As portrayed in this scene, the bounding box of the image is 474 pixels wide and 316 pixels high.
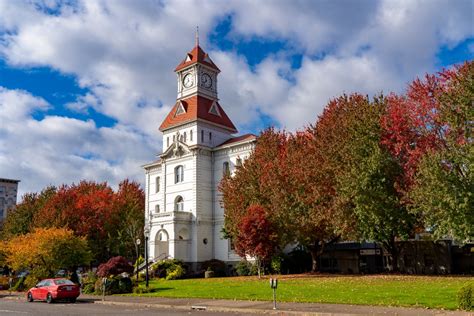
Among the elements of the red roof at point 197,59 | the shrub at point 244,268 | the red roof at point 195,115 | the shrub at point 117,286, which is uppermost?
the red roof at point 197,59

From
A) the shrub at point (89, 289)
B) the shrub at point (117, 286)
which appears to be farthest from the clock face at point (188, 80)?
the shrub at point (117, 286)

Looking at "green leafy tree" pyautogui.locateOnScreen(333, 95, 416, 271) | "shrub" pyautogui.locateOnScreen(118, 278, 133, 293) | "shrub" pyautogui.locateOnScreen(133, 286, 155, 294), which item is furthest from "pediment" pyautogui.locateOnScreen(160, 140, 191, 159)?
"shrub" pyautogui.locateOnScreen(133, 286, 155, 294)

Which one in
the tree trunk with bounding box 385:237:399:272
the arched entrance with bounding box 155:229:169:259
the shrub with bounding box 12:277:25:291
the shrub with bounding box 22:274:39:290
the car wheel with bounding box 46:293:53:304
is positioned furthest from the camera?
the arched entrance with bounding box 155:229:169:259

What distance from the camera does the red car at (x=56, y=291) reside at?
26.0 m

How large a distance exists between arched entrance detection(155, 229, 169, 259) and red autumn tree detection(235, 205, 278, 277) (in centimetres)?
1533

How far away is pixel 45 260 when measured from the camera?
36812mm

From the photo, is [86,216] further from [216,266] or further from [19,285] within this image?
[19,285]

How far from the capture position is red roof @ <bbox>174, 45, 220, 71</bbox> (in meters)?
56.5

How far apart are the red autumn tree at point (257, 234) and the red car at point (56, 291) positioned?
13722 mm

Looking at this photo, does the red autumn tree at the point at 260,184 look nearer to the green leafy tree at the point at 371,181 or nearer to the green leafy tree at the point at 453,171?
the green leafy tree at the point at 371,181

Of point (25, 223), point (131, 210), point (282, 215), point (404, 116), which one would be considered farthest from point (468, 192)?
point (25, 223)

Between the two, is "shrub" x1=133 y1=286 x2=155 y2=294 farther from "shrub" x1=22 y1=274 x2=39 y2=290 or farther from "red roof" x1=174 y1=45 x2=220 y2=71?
"red roof" x1=174 y1=45 x2=220 y2=71

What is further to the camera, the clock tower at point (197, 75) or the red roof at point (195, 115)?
the clock tower at point (197, 75)

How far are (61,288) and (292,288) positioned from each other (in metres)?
12.3
